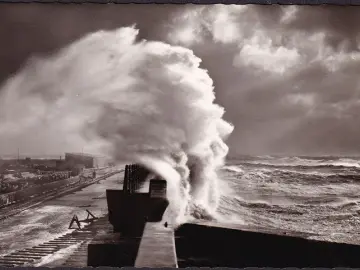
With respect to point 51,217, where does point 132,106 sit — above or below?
above

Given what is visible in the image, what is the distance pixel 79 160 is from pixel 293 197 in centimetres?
189

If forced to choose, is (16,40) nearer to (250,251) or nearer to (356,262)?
(250,251)

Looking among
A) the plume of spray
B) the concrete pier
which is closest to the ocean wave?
the plume of spray

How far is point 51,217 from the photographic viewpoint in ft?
12.9

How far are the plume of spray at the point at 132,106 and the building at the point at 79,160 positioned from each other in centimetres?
10

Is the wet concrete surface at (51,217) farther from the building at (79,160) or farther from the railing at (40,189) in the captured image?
the building at (79,160)

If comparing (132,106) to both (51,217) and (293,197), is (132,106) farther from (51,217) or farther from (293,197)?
(293,197)

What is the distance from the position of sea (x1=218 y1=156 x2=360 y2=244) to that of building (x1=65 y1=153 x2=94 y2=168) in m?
1.15

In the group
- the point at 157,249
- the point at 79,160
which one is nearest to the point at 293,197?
the point at 157,249

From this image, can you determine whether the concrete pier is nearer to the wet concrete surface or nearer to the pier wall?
the pier wall

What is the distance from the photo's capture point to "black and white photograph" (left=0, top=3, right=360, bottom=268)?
3863 mm

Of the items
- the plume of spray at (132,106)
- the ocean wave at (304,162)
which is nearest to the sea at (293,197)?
the ocean wave at (304,162)

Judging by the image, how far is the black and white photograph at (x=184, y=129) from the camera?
3863 millimetres

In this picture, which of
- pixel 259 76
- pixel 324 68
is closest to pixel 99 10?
pixel 259 76
